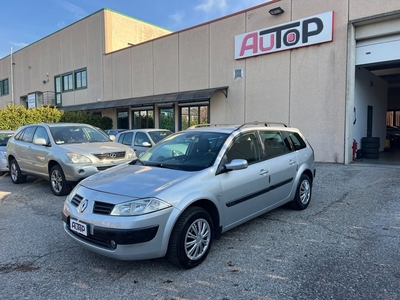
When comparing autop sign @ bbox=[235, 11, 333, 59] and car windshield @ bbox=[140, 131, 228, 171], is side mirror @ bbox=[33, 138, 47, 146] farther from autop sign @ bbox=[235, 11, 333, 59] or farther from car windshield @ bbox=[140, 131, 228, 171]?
autop sign @ bbox=[235, 11, 333, 59]

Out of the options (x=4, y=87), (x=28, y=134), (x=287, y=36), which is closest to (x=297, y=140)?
(x=28, y=134)

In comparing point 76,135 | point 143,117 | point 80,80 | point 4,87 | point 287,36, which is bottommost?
point 76,135

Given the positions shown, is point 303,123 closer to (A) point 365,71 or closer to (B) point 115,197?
(A) point 365,71

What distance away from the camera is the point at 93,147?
6891 millimetres

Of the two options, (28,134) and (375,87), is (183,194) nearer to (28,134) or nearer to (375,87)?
(28,134)

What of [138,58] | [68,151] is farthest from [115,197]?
[138,58]

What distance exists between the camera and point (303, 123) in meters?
11.8

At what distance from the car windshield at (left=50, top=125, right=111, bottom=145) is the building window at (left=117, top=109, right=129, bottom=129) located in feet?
41.1

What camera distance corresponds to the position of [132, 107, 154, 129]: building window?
1892cm

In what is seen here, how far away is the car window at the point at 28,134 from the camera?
25.7 ft

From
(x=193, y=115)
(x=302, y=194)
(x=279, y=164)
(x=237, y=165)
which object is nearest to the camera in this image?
(x=237, y=165)

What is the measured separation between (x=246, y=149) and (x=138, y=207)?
1915mm

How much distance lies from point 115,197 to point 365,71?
1331cm

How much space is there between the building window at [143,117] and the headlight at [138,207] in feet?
52.6
